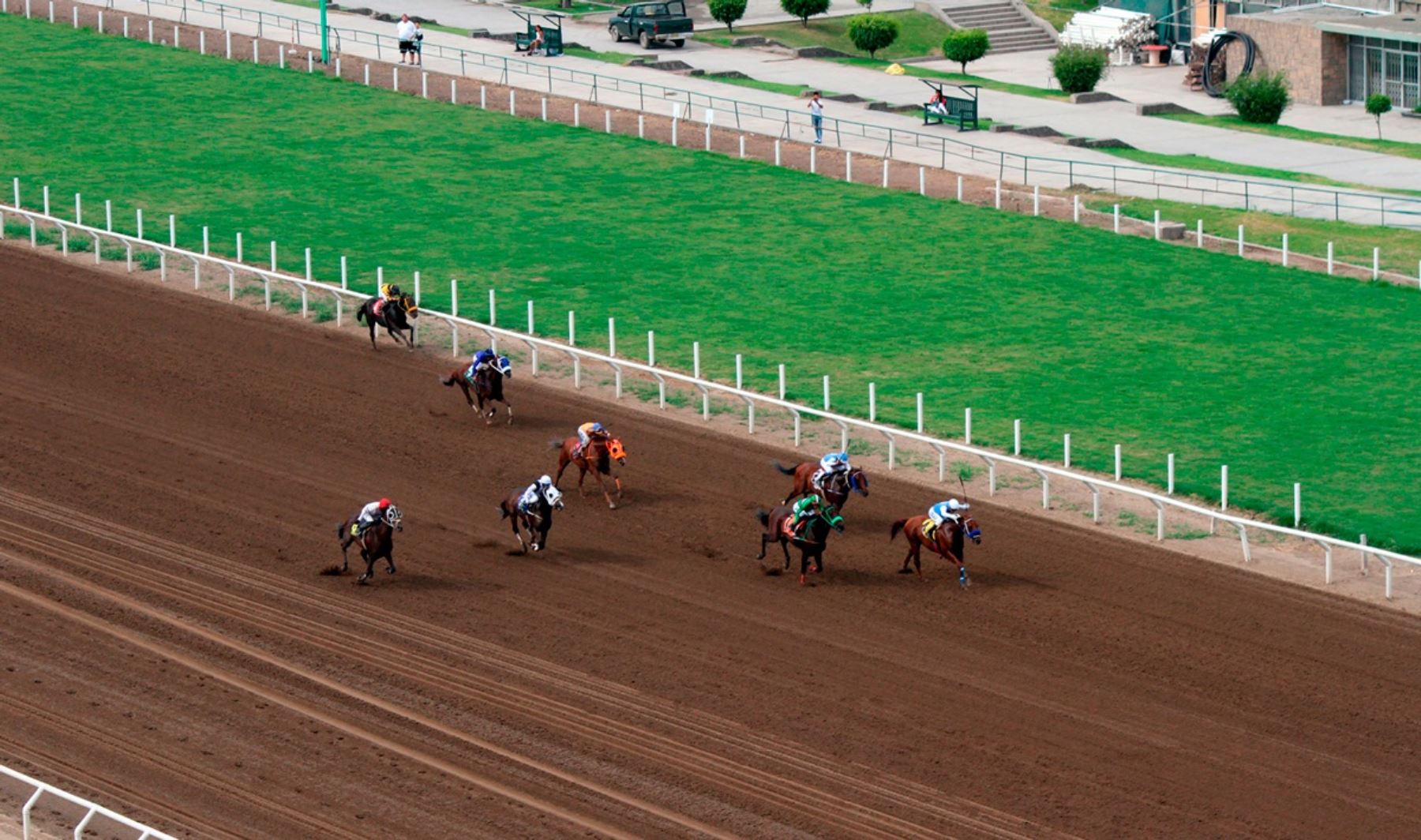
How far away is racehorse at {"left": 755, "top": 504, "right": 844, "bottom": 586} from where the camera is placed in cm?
1998

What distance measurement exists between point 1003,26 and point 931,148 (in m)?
20.4

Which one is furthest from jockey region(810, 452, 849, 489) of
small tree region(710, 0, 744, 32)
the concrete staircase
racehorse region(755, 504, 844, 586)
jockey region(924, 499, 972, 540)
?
the concrete staircase

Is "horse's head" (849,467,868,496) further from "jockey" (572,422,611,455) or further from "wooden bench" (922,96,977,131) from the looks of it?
"wooden bench" (922,96,977,131)

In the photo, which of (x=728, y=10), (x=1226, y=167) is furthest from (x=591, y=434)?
(x=728, y=10)

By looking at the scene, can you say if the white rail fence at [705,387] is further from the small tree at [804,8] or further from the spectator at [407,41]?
the small tree at [804,8]

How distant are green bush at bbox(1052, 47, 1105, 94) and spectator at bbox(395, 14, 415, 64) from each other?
1411cm

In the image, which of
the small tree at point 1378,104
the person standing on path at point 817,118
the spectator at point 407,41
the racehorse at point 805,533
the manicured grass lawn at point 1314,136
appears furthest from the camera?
the small tree at point 1378,104

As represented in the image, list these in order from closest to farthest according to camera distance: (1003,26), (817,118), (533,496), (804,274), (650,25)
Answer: (533,496), (804,274), (817,118), (650,25), (1003,26)

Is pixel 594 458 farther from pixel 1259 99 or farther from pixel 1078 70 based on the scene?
pixel 1078 70

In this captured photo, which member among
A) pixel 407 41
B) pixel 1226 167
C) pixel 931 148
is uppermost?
pixel 407 41

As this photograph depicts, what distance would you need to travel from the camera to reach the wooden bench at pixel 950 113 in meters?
44.3

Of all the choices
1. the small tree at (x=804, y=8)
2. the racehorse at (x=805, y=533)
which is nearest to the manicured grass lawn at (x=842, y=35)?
the small tree at (x=804, y=8)

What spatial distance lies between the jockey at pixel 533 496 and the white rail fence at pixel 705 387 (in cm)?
496

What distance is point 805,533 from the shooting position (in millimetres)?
20016
